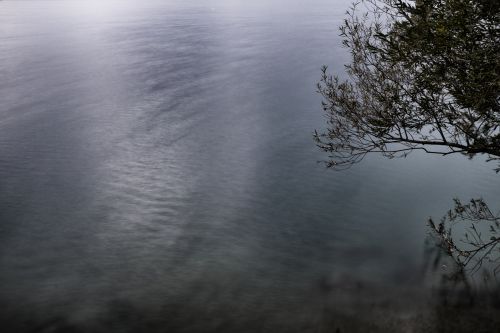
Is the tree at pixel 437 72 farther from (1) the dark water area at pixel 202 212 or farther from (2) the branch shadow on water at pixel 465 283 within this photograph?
(1) the dark water area at pixel 202 212

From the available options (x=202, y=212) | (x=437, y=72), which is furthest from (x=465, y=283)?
(x=202, y=212)

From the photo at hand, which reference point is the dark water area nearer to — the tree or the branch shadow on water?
the branch shadow on water

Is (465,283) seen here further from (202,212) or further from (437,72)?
(202,212)

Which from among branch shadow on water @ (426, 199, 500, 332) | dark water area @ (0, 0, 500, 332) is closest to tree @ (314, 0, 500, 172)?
branch shadow on water @ (426, 199, 500, 332)

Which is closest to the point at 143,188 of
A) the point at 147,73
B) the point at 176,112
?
the point at 176,112

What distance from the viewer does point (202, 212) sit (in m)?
21.3

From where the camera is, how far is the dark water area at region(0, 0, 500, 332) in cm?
1407

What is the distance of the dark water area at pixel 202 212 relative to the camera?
46.2 ft

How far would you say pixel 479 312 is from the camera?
1375 cm

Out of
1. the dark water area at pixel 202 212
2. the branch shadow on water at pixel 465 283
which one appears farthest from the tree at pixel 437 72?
the dark water area at pixel 202 212

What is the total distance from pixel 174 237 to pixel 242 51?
43.9 m

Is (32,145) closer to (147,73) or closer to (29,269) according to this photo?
(29,269)

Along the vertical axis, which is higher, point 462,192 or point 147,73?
point 147,73

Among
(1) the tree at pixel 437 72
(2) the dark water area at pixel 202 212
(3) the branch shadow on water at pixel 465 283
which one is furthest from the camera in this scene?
(2) the dark water area at pixel 202 212
